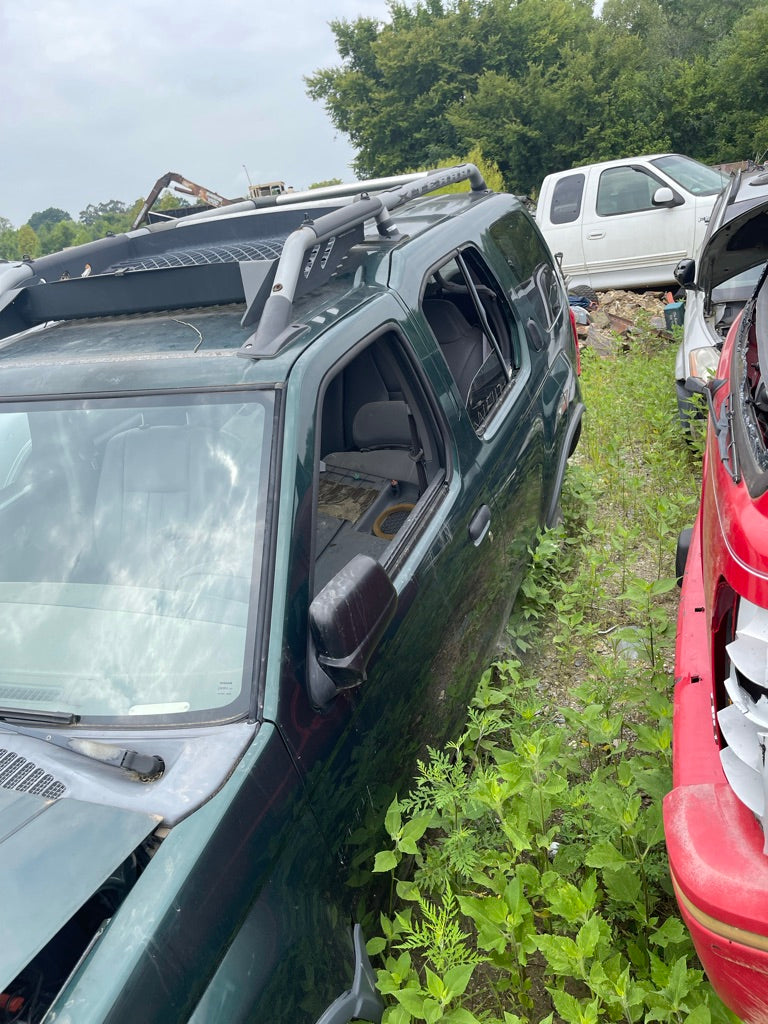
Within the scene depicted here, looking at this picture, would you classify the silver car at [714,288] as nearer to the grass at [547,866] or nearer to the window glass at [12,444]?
the grass at [547,866]

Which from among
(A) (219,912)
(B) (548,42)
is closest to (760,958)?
(A) (219,912)

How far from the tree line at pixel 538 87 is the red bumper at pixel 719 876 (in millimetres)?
31628

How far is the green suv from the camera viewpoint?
1442 mm

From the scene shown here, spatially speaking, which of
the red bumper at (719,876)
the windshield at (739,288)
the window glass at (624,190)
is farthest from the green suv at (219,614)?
the window glass at (624,190)

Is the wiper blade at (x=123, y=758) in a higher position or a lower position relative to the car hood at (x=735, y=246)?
lower

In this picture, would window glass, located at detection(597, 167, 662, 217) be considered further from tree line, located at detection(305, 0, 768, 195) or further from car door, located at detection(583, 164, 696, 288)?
tree line, located at detection(305, 0, 768, 195)

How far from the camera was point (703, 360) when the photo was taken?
5.30 meters

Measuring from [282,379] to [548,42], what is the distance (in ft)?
137

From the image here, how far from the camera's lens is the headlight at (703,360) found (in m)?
5.23

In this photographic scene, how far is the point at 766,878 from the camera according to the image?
58.7 inches

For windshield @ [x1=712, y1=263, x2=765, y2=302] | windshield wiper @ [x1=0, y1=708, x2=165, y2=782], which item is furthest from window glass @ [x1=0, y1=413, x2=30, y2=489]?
windshield @ [x1=712, y1=263, x2=765, y2=302]

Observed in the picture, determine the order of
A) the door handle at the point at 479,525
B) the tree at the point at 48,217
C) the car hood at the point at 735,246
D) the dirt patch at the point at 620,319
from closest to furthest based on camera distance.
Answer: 1. the door handle at the point at 479,525
2. the car hood at the point at 735,246
3. the dirt patch at the point at 620,319
4. the tree at the point at 48,217

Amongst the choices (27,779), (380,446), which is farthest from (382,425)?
(27,779)

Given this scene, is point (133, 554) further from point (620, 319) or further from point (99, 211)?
point (99, 211)
